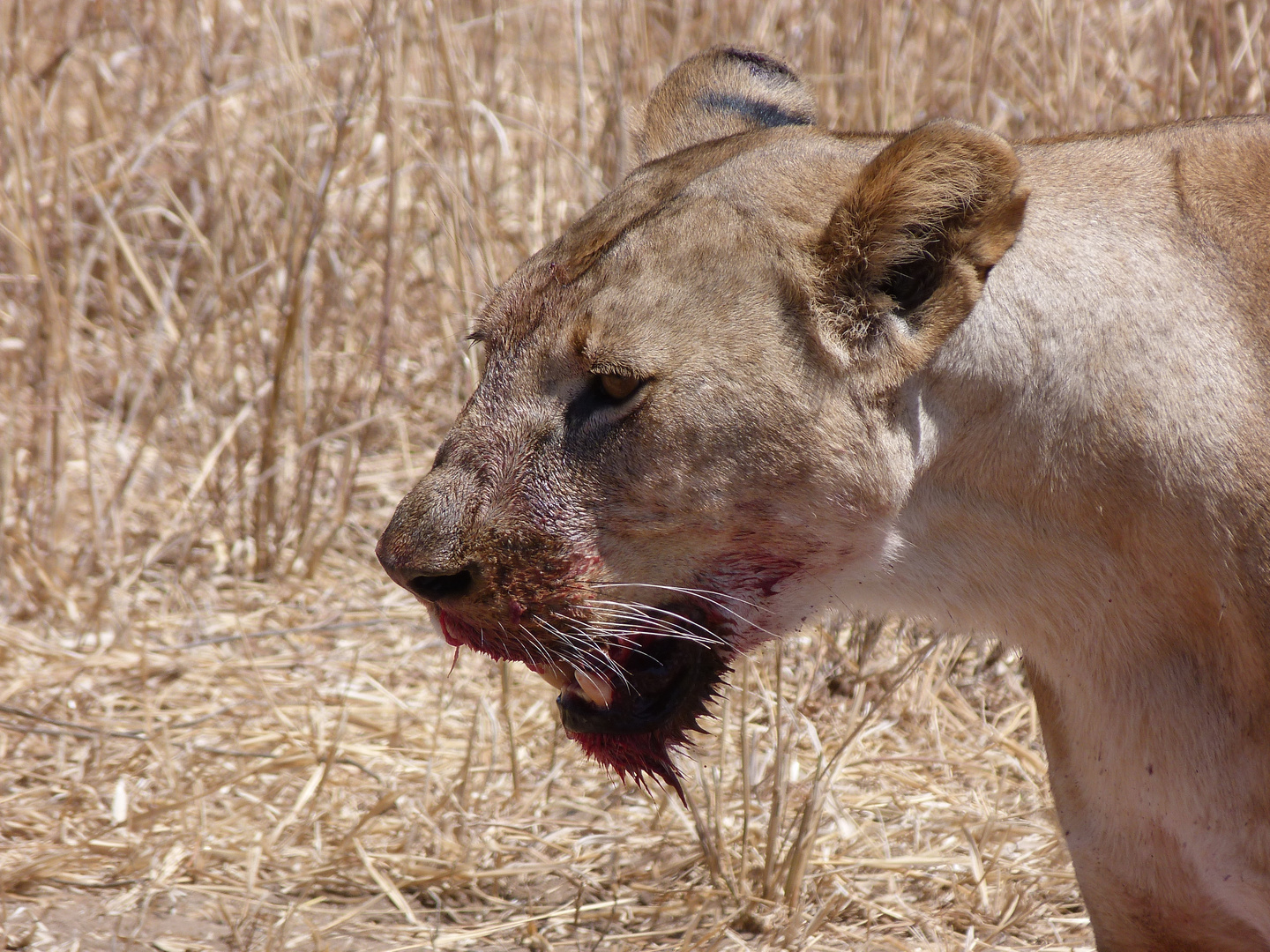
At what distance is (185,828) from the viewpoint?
3.15 meters

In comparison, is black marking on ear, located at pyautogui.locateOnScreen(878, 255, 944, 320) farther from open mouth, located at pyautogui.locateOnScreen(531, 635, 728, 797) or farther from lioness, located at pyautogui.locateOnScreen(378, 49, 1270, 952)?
open mouth, located at pyautogui.locateOnScreen(531, 635, 728, 797)

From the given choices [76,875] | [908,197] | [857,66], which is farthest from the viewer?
[857,66]

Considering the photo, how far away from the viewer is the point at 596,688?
7.04 feet

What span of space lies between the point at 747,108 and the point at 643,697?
1.06 metres

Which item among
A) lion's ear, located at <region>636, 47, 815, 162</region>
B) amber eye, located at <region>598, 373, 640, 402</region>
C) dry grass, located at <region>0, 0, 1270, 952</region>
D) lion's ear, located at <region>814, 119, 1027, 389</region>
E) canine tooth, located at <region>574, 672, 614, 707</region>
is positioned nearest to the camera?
lion's ear, located at <region>814, 119, 1027, 389</region>

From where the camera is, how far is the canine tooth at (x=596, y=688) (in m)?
2.13

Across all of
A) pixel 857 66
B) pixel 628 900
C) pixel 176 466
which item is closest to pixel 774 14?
pixel 857 66

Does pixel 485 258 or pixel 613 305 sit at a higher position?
pixel 613 305

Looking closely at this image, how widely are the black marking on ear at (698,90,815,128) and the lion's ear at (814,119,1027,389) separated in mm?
647

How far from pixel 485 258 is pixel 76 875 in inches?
73.6

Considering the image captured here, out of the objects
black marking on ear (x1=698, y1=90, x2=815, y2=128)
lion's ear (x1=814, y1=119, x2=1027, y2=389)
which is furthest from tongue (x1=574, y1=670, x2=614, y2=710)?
black marking on ear (x1=698, y1=90, x2=815, y2=128)

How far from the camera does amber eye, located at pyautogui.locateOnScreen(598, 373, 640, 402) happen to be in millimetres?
1966

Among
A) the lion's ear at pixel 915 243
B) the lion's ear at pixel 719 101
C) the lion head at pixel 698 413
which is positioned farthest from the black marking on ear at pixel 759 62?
the lion's ear at pixel 915 243

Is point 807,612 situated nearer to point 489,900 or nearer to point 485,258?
point 489,900
